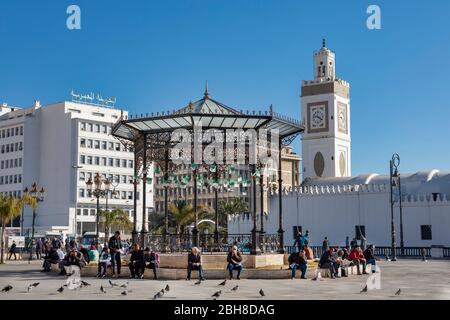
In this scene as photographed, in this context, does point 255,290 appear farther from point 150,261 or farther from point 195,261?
point 150,261

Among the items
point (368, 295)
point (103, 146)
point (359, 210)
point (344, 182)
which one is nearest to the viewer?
point (368, 295)

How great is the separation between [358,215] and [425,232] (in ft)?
21.3

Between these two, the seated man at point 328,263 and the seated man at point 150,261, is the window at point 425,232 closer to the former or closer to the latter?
the seated man at point 328,263

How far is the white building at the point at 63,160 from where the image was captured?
Result: 82188 millimetres

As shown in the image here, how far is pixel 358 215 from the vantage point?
5688 centimetres

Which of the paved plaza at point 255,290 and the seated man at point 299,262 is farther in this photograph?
the seated man at point 299,262

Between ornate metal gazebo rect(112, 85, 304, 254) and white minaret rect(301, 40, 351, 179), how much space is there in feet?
208

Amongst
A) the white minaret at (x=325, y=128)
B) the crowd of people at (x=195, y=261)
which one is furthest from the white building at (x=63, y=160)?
the crowd of people at (x=195, y=261)

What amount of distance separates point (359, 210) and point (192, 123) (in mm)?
36832

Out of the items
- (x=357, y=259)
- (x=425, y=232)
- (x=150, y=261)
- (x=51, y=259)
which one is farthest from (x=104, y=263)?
(x=425, y=232)

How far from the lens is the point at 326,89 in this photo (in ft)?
301

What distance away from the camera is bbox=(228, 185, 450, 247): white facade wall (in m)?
52.9
